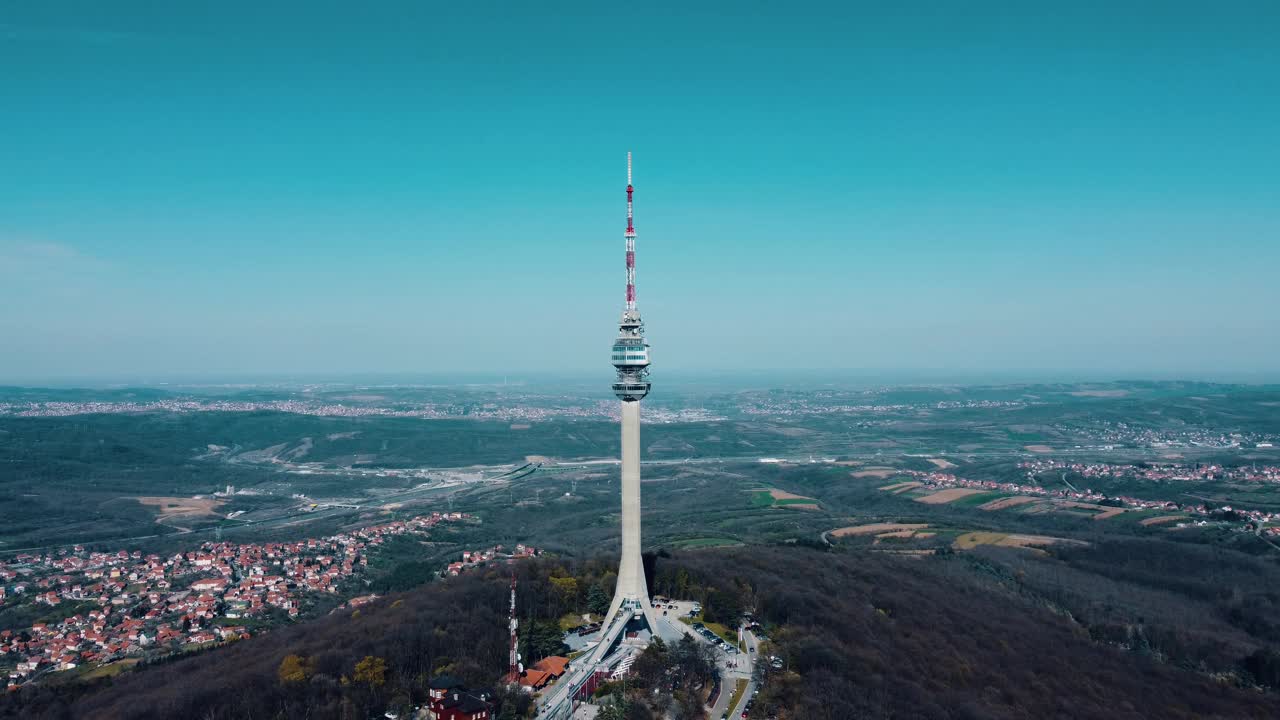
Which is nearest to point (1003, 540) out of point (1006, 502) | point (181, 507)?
point (1006, 502)

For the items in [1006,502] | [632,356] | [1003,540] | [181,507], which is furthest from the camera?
[181,507]

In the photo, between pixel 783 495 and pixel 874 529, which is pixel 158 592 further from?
pixel 783 495

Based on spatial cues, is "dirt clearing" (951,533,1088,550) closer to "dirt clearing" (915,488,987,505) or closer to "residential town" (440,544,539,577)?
"dirt clearing" (915,488,987,505)

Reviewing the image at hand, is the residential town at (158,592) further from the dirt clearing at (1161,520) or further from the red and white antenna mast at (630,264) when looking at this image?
the dirt clearing at (1161,520)

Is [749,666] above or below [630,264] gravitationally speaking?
below

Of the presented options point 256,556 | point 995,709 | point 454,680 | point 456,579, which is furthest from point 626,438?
point 256,556

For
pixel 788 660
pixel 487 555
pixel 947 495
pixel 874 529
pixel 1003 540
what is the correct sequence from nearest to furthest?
pixel 788 660 < pixel 487 555 < pixel 1003 540 < pixel 874 529 < pixel 947 495

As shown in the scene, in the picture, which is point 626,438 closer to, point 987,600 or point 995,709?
point 995,709
